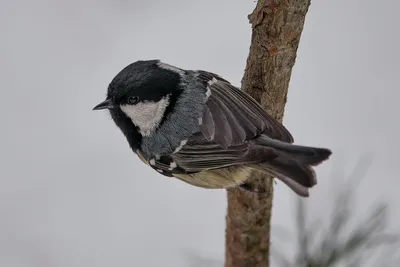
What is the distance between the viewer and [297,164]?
1.16 m

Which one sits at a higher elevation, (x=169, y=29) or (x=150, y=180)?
(x=169, y=29)

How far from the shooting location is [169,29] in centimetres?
240

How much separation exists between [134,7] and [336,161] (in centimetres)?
92

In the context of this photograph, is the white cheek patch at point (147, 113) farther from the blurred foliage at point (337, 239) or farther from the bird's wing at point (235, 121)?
the blurred foliage at point (337, 239)

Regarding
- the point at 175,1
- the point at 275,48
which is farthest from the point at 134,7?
the point at 275,48

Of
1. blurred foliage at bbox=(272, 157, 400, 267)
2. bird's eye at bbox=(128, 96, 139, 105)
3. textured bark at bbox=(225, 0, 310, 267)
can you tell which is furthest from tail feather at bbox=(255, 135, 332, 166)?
blurred foliage at bbox=(272, 157, 400, 267)

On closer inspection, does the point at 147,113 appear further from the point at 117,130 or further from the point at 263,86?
the point at 117,130

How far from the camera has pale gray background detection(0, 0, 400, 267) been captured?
2.04 metres

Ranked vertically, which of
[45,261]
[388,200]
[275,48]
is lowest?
[45,261]

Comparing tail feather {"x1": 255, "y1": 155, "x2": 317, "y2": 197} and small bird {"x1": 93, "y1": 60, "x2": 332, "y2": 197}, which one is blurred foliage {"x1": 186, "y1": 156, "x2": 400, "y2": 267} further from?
tail feather {"x1": 255, "y1": 155, "x2": 317, "y2": 197}

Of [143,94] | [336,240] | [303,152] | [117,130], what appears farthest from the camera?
[117,130]

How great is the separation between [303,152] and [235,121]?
183 millimetres

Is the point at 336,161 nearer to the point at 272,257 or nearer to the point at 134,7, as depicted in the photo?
the point at 272,257

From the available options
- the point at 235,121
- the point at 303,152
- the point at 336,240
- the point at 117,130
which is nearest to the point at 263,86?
the point at 235,121
